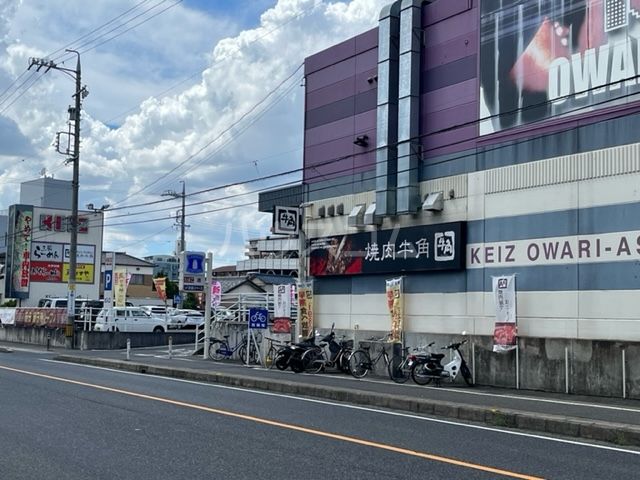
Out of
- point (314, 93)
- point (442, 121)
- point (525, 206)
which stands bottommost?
point (525, 206)

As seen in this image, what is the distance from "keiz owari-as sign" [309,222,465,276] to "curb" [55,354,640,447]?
6316mm

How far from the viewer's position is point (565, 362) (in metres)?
16.2

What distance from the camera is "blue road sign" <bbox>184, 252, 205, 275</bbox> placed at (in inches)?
956

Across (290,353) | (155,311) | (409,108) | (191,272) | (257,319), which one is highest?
(409,108)

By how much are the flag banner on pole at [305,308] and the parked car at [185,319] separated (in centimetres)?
1976

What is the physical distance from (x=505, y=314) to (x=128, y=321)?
2603 cm

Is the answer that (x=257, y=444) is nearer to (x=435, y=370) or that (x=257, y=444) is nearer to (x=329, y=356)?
(x=435, y=370)

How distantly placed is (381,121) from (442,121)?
2207 millimetres

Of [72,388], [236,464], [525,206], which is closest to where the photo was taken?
[236,464]

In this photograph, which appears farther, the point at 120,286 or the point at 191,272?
the point at 120,286

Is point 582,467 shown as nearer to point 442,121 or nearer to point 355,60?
point 442,121

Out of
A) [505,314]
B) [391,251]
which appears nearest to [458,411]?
[505,314]

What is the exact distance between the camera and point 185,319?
4562 cm

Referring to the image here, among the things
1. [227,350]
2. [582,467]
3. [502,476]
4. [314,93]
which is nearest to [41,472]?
[502,476]
